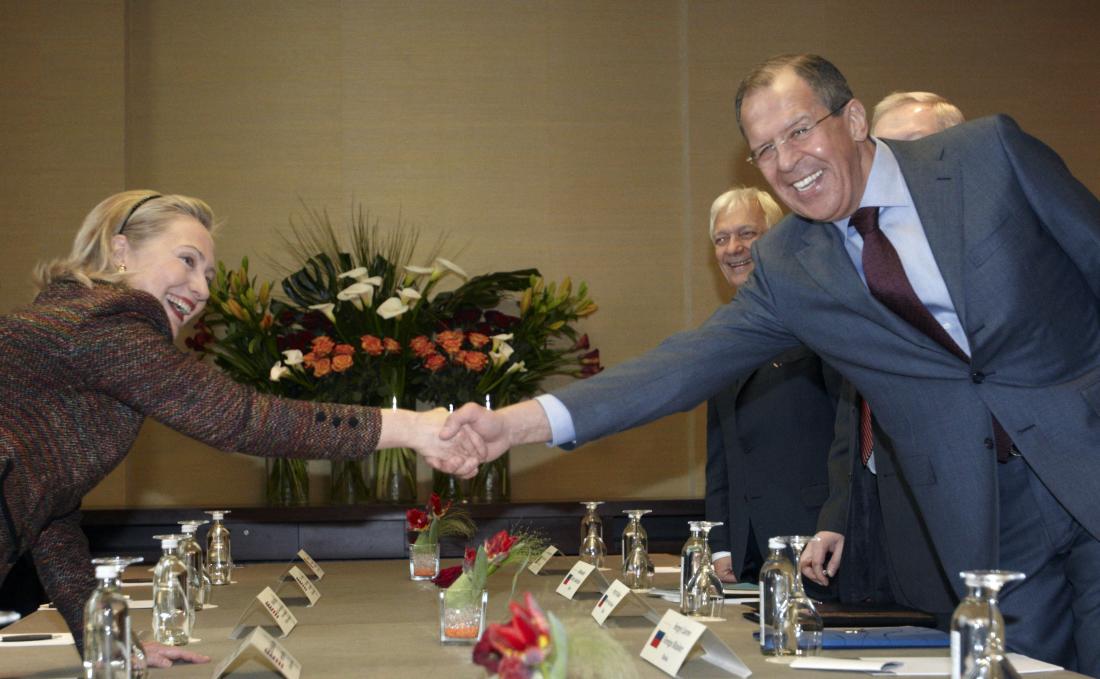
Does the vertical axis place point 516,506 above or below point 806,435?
below

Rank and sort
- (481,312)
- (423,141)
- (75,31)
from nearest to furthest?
1. (481,312)
2. (75,31)
3. (423,141)

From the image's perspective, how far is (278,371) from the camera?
4.73 metres

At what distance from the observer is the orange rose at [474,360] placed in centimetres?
483

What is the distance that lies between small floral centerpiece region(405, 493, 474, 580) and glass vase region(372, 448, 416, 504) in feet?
3.89

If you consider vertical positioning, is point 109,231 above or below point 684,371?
above

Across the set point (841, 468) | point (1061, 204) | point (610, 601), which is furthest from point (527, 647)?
point (841, 468)

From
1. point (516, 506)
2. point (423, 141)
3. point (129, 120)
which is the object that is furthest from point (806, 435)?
point (129, 120)

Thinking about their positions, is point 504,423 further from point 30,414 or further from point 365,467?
point 365,467

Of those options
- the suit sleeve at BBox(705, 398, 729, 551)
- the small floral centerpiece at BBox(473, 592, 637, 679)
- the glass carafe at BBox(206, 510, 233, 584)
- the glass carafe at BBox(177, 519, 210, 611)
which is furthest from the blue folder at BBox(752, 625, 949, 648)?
the glass carafe at BBox(206, 510, 233, 584)

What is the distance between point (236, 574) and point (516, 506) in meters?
1.27

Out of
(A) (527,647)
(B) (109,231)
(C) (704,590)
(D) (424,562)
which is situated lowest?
(D) (424,562)

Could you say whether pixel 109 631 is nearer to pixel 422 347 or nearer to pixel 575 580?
pixel 575 580

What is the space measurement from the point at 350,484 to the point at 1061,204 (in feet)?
10.7

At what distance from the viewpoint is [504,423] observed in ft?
9.52
